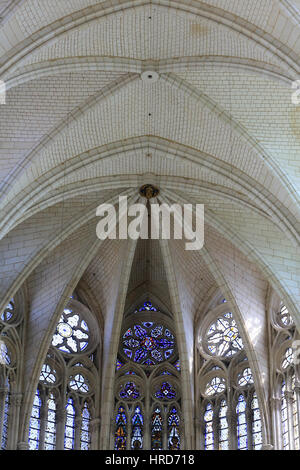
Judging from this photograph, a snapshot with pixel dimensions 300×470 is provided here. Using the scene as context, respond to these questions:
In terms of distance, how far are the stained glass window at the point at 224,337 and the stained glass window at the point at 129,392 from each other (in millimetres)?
2489

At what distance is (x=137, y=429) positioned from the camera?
101 feet

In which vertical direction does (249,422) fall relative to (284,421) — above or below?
above

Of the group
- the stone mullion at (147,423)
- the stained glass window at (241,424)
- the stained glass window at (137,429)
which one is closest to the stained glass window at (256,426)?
the stained glass window at (241,424)

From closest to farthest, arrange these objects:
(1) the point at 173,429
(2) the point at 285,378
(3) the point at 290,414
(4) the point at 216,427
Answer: (3) the point at 290,414, (2) the point at 285,378, (4) the point at 216,427, (1) the point at 173,429

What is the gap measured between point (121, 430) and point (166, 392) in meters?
1.84

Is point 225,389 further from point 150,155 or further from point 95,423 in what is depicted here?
point 150,155

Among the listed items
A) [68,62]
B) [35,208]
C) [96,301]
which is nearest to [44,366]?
[96,301]

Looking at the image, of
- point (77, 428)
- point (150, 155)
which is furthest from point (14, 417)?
point (150, 155)

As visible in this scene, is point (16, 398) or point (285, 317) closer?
point (16, 398)

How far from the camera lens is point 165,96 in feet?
88.9

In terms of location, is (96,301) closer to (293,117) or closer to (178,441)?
(178,441)

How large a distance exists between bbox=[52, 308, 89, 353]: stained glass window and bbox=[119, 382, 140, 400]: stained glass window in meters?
1.68

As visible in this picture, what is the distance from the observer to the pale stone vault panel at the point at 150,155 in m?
23.8

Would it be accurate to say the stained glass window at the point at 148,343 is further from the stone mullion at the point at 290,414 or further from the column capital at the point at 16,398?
the stone mullion at the point at 290,414
